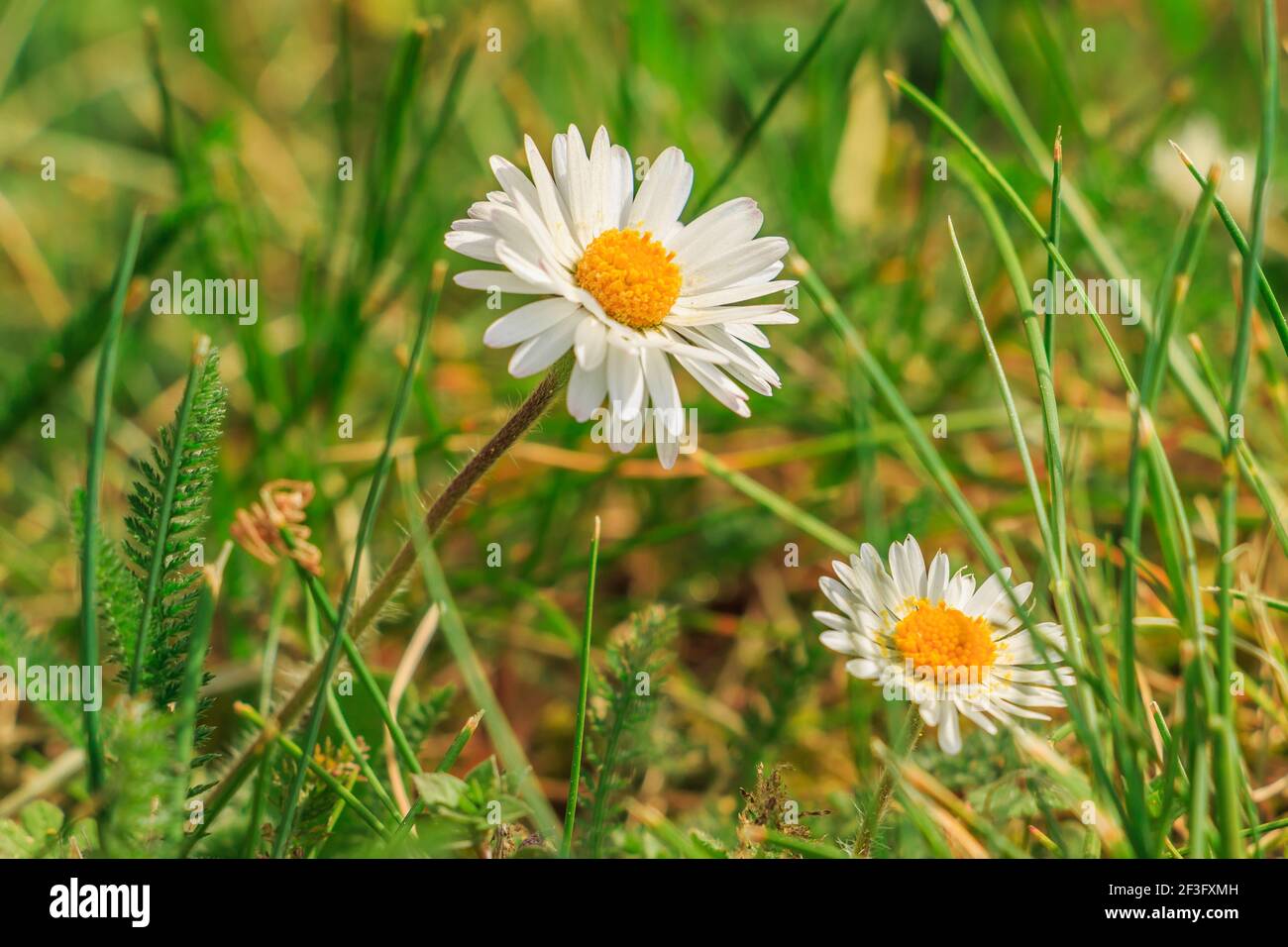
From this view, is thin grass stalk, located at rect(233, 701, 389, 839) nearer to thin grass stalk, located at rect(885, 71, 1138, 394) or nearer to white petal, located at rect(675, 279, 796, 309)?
white petal, located at rect(675, 279, 796, 309)

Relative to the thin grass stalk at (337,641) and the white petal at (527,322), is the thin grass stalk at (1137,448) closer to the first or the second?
the white petal at (527,322)

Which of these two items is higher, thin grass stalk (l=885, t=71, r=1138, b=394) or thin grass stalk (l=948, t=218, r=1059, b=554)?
thin grass stalk (l=885, t=71, r=1138, b=394)

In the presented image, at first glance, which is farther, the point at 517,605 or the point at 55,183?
the point at 55,183

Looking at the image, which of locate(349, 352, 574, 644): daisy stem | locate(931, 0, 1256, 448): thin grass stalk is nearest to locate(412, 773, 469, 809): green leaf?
locate(349, 352, 574, 644): daisy stem

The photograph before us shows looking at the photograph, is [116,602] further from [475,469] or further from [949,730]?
[949,730]

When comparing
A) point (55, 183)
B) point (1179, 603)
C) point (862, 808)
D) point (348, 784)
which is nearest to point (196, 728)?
point (348, 784)
